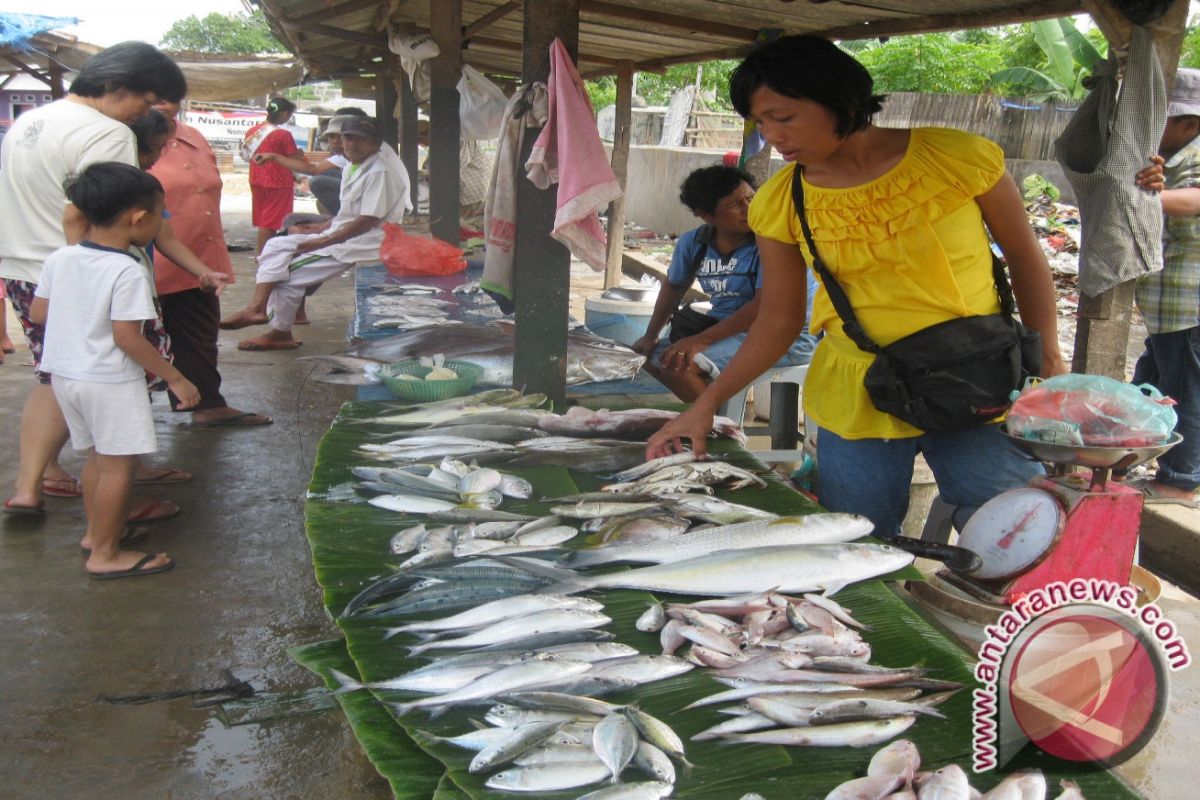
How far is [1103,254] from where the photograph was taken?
373 cm

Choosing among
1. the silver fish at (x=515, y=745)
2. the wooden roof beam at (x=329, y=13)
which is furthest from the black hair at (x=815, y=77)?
the wooden roof beam at (x=329, y=13)

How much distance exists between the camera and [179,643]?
3.50m

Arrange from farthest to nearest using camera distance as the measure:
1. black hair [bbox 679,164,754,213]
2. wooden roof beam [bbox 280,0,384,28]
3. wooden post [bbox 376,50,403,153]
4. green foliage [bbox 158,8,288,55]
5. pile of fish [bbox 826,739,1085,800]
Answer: green foliage [bbox 158,8,288,55] → wooden post [bbox 376,50,403,153] → wooden roof beam [bbox 280,0,384,28] → black hair [bbox 679,164,754,213] → pile of fish [bbox 826,739,1085,800]

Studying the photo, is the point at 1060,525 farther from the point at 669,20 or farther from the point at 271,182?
the point at 271,182

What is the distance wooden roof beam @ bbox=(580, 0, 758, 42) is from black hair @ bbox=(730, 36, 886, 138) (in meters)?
3.74

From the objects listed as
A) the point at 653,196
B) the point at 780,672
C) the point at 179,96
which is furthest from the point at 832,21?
the point at 653,196

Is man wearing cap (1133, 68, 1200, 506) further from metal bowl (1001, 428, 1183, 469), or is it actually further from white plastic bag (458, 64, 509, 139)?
white plastic bag (458, 64, 509, 139)

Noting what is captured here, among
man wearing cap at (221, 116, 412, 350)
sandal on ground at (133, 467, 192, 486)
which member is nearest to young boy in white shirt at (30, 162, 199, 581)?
sandal on ground at (133, 467, 192, 486)

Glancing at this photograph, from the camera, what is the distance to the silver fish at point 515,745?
175 cm

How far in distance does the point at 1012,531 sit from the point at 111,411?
332cm

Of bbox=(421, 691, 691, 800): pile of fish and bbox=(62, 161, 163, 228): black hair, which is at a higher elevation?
bbox=(62, 161, 163, 228): black hair

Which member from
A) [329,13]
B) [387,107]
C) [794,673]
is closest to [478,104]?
[329,13]

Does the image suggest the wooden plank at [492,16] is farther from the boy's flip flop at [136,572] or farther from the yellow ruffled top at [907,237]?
the yellow ruffled top at [907,237]

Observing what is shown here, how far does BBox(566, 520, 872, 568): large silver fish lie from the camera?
8.20ft
